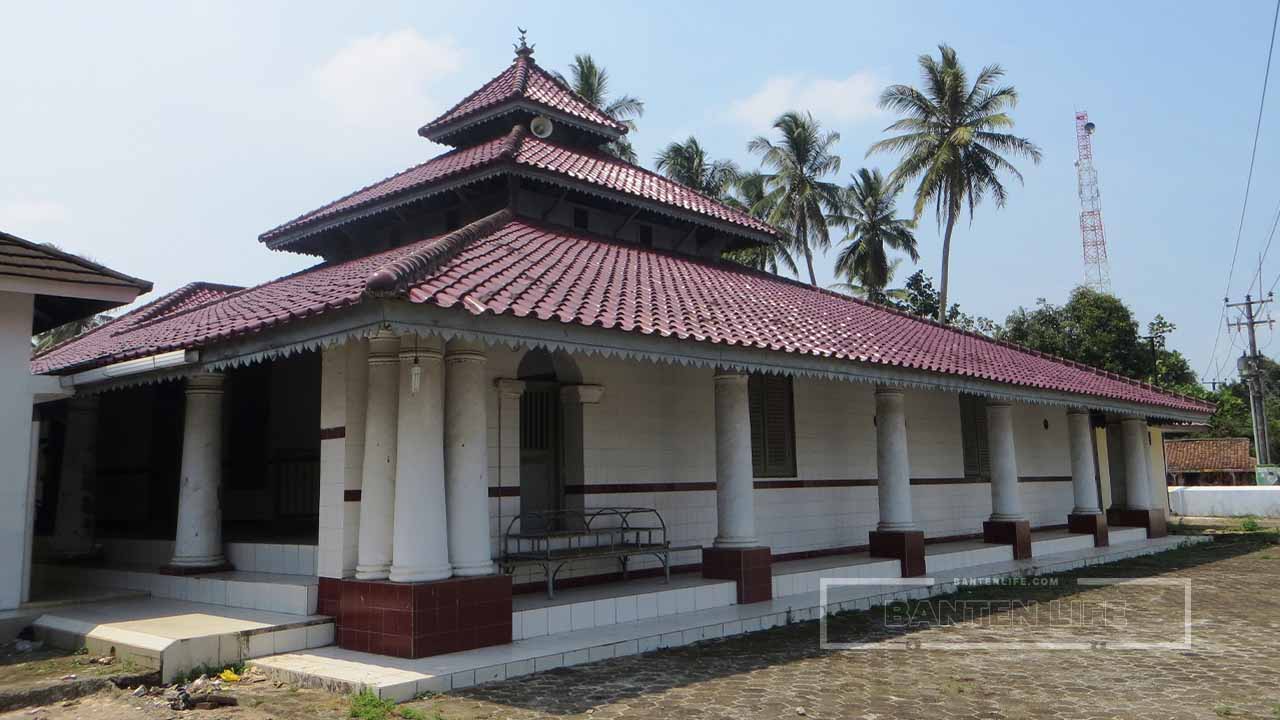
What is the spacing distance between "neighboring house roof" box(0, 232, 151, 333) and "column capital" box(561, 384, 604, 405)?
4702mm

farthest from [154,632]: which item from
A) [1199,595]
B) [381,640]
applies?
[1199,595]

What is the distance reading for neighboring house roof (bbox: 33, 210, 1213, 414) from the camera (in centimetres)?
792

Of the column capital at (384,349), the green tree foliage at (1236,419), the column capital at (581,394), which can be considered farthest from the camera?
the green tree foliage at (1236,419)

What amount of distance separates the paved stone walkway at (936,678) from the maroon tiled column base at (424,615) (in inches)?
31.5

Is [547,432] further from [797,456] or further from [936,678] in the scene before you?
[936,678]

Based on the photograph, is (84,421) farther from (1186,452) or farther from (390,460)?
(1186,452)

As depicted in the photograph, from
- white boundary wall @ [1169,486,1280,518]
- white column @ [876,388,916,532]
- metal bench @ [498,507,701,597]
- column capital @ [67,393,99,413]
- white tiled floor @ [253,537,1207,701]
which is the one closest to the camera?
white tiled floor @ [253,537,1207,701]

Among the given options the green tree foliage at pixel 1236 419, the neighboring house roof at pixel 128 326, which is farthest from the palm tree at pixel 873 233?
the neighboring house roof at pixel 128 326

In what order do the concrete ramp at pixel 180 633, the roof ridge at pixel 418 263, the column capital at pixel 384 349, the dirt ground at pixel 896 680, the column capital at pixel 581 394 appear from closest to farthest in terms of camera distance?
the dirt ground at pixel 896 680
the roof ridge at pixel 418 263
the concrete ramp at pixel 180 633
the column capital at pixel 384 349
the column capital at pixel 581 394

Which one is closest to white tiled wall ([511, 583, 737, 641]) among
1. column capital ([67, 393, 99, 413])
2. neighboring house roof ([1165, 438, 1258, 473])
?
column capital ([67, 393, 99, 413])

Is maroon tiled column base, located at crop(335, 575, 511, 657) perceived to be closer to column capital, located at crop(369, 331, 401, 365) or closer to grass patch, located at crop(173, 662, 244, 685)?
grass patch, located at crop(173, 662, 244, 685)

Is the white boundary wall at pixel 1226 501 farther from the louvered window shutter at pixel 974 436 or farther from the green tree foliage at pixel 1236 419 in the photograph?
the louvered window shutter at pixel 974 436

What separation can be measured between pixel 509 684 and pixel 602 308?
140 inches

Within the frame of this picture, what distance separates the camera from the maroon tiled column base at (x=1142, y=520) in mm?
20422
